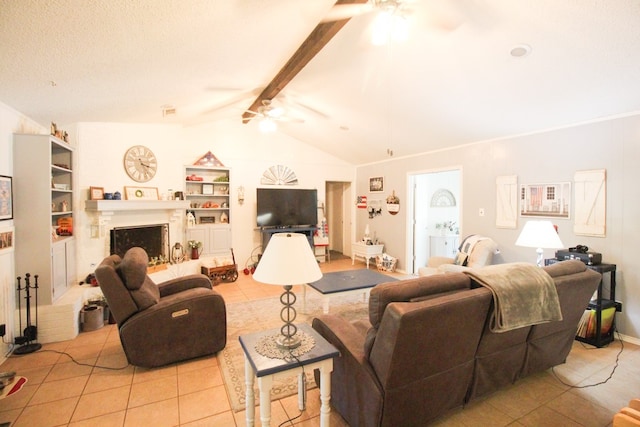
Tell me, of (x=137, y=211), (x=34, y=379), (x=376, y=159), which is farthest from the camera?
(x=376, y=159)

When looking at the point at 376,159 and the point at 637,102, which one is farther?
the point at 376,159

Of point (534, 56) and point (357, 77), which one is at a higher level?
point (357, 77)

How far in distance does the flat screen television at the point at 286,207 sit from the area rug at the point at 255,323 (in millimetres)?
2147

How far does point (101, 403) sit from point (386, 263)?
492 cm

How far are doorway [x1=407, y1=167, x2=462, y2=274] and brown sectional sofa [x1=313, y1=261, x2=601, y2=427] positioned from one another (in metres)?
3.68

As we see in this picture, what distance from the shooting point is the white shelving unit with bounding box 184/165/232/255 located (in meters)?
5.70

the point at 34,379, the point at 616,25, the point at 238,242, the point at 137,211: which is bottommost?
the point at 34,379

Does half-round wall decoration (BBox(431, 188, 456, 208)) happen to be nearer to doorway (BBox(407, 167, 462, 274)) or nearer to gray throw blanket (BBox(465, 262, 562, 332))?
doorway (BBox(407, 167, 462, 274))

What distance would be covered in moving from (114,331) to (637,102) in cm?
595

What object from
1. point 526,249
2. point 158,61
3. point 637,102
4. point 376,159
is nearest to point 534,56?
point 637,102

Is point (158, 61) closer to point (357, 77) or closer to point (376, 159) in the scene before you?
point (357, 77)

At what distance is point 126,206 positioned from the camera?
14.8 feet

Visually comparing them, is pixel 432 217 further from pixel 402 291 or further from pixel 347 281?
pixel 402 291

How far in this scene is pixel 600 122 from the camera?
10.7ft
